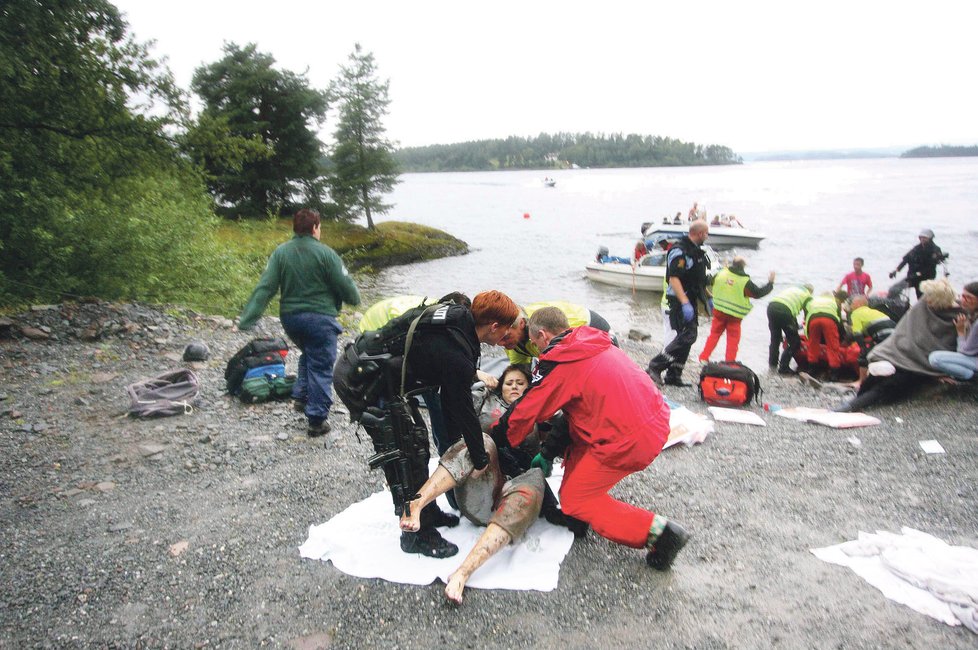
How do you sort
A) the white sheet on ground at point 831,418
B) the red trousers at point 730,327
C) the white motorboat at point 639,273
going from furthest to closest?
1. the white motorboat at point 639,273
2. the red trousers at point 730,327
3. the white sheet on ground at point 831,418

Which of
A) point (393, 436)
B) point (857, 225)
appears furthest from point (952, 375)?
point (857, 225)

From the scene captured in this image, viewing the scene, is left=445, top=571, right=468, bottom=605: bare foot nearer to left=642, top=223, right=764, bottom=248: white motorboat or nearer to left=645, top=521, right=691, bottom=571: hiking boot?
left=645, top=521, right=691, bottom=571: hiking boot

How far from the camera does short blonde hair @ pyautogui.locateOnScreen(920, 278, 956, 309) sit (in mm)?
6195

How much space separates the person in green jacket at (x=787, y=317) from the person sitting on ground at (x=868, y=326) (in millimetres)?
867

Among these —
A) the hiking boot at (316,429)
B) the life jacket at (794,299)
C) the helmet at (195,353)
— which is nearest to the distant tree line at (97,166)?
the helmet at (195,353)

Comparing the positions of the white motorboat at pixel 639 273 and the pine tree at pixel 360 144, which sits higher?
the pine tree at pixel 360 144

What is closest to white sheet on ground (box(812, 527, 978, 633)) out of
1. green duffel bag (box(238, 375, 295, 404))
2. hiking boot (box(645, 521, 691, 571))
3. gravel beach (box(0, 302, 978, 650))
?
gravel beach (box(0, 302, 978, 650))

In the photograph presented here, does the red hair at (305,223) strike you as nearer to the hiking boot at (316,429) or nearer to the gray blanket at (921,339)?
the hiking boot at (316,429)

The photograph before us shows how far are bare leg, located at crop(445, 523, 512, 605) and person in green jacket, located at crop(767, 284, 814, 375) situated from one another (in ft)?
25.7

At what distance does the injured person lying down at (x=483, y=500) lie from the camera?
3244 millimetres

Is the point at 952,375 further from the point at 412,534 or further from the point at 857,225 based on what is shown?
the point at 857,225

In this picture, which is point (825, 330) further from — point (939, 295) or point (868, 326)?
point (939, 295)

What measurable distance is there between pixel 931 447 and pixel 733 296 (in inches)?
136

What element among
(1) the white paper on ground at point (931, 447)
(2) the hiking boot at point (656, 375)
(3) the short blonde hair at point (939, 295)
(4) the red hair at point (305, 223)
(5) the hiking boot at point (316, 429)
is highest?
(4) the red hair at point (305, 223)
